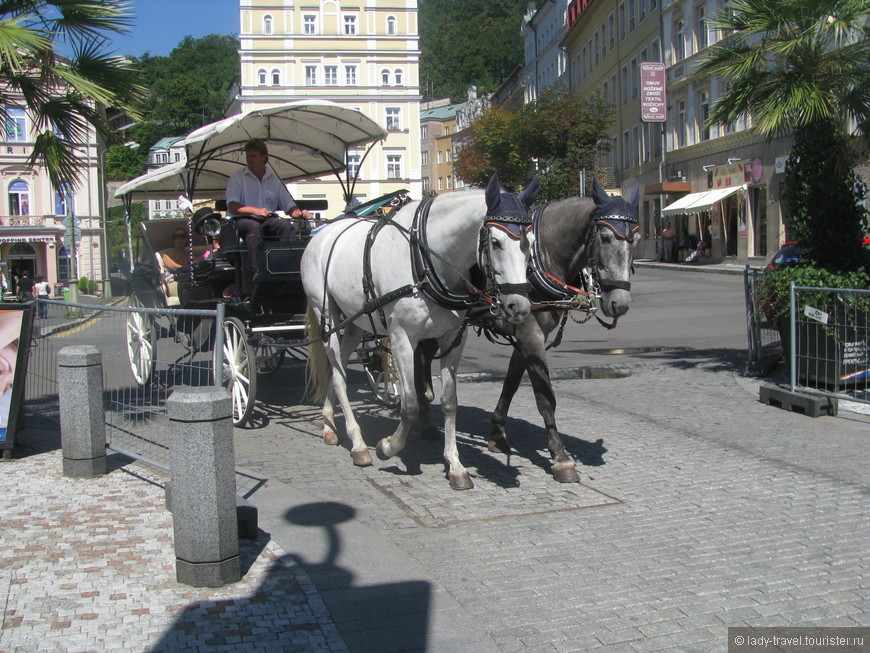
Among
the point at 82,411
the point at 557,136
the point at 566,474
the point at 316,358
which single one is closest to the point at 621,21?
the point at 557,136

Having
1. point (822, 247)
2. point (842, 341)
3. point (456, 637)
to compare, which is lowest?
point (456, 637)

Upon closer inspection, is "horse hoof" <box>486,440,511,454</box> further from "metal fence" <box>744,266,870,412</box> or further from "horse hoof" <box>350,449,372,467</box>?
"metal fence" <box>744,266,870,412</box>

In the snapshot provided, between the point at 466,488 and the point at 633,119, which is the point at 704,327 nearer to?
the point at 466,488

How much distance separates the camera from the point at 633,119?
2040 inches

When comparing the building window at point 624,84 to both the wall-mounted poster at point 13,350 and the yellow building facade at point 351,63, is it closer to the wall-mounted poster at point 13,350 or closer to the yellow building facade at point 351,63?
the yellow building facade at point 351,63

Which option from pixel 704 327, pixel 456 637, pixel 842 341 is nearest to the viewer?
Result: pixel 456 637

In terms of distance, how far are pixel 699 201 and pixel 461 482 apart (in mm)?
35504

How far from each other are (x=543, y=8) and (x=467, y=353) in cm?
7072

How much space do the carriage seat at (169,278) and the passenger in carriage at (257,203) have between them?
2156mm

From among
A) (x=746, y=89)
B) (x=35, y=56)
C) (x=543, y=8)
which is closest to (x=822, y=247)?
(x=746, y=89)

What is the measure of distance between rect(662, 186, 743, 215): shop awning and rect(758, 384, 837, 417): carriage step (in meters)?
29.2

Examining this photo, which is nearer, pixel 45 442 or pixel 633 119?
pixel 45 442

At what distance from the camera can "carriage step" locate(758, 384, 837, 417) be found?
8805 millimetres

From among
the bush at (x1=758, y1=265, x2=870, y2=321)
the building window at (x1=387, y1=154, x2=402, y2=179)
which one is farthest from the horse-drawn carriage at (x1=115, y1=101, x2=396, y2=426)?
the building window at (x1=387, y1=154, x2=402, y2=179)
